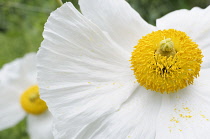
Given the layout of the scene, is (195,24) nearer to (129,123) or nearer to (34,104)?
(129,123)

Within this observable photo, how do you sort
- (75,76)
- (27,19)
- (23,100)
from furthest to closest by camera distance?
(27,19)
(23,100)
(75,76)

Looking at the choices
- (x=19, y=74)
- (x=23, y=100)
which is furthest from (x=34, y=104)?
(x=19, y=74)

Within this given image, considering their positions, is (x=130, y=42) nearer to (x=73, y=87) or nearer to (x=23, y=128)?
(x=73, y=87)

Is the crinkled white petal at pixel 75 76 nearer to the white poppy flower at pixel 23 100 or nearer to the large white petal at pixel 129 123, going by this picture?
the large white petal at pixel 129 123

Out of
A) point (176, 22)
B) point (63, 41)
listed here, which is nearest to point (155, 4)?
point (176, 22)

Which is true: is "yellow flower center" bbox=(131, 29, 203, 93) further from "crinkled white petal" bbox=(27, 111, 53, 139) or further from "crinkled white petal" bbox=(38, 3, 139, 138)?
"crinkled white petal" bbox=(27, 111, 53, 139)

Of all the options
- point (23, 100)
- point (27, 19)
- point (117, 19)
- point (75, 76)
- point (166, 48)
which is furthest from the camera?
point (27, 19)

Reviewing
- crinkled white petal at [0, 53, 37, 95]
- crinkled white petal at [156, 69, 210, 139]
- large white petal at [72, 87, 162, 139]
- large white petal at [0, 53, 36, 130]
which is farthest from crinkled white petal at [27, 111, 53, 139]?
crinkled white petal at [156, 69, 210, 139]
